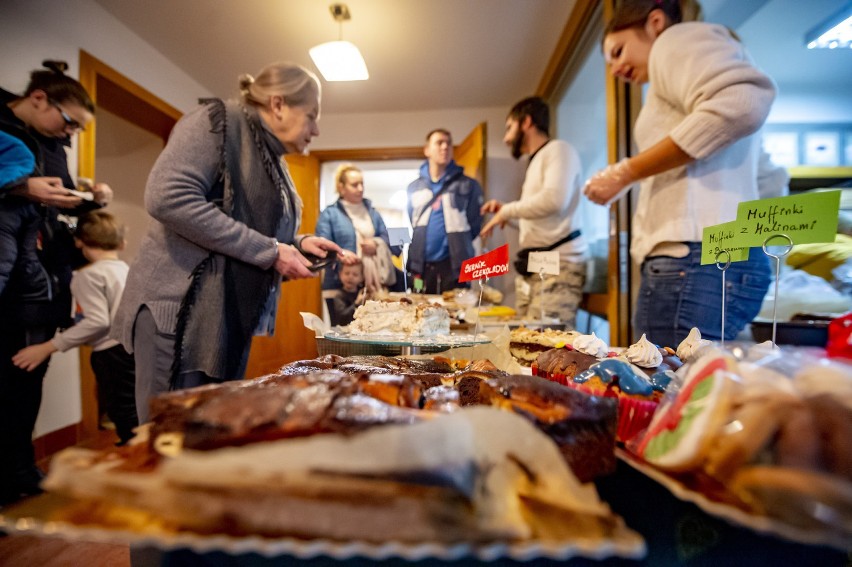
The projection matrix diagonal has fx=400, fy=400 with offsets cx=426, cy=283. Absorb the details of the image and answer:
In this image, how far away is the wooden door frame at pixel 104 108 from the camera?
2.93 m

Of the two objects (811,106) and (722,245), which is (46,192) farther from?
(811,106)

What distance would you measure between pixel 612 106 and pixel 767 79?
1.58 meters

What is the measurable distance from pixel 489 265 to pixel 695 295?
2.26 ft

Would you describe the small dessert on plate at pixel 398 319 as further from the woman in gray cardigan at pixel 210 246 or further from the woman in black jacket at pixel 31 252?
the woman in black jacket at pixel 31 252

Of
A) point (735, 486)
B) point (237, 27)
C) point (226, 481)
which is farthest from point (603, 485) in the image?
point (237, 27)

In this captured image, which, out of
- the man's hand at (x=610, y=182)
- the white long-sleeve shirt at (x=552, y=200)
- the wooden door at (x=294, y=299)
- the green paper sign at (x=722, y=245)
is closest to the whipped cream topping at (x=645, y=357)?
the green paper sign at (x=722, y=245)

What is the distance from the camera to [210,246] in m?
1.33

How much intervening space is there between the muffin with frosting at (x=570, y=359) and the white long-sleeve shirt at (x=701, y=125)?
26.4 inches

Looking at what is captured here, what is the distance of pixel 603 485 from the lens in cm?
52

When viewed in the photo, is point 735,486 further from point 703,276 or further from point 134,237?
point 134,237

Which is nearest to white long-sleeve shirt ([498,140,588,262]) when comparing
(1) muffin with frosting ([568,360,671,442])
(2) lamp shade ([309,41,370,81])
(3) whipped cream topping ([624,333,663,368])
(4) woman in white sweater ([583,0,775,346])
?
(4) woman in white sweater ([583,0,775,346])

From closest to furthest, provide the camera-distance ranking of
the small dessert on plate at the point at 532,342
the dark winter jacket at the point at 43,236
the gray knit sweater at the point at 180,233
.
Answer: the small dessert on plate at the point at 532,342 → the gray knit sweater at the point at 180,233 → the dark winter jacket at the point at 43,236

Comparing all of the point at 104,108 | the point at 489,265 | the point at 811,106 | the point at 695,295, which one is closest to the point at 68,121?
the point at 104,108

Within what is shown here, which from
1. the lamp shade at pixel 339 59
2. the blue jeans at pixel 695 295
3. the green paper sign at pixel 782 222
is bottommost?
the blue jeans at pixel 695 295
